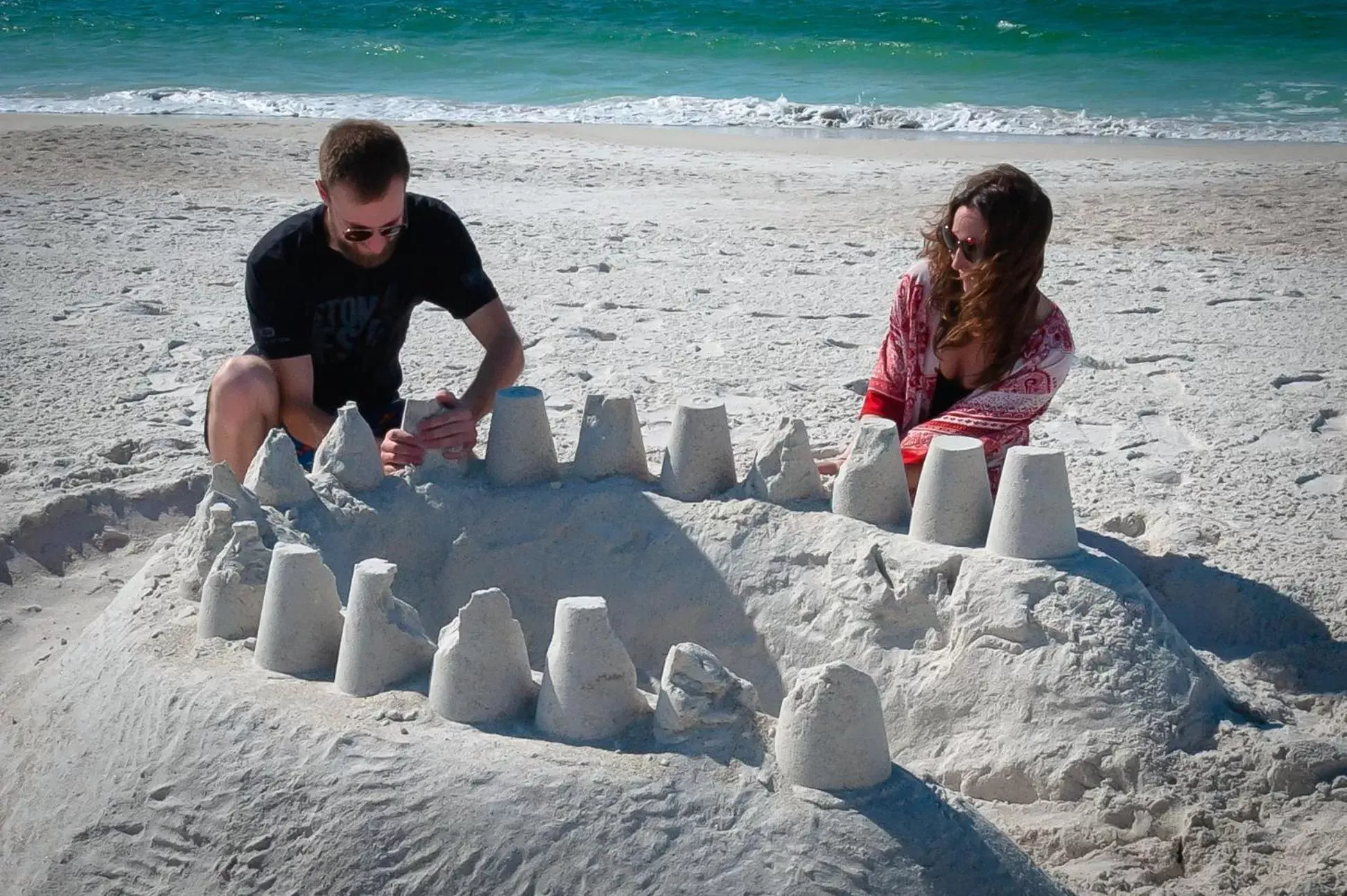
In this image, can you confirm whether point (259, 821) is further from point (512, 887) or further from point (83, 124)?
point (83, 124)

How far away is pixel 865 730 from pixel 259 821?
0.93 m

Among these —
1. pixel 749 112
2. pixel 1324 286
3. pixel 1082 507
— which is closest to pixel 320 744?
pixel 1082 507

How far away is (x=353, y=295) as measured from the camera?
352 centimetres

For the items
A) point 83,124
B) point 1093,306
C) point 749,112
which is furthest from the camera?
point 749,112

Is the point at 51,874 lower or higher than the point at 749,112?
lower

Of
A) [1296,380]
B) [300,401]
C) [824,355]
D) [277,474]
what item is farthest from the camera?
[824,355]

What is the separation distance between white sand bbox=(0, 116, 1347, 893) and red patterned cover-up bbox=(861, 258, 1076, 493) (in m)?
0.49

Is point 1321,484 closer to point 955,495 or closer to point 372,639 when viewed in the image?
point 955,495

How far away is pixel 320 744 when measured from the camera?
2.10 metres

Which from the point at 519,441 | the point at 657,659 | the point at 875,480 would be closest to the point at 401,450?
the point at 519,441

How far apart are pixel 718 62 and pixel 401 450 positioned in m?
15.8

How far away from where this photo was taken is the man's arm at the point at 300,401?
346cm

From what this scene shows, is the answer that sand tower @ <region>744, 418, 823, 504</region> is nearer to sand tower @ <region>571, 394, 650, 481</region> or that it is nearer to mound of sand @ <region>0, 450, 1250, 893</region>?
mound of sand @ <region>0, 450, 1250, 893</region>

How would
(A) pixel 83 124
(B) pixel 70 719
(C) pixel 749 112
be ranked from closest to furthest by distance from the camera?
(B) pixel 70 719 < (A) pixel 83 124 < (C) pixel 749 112
